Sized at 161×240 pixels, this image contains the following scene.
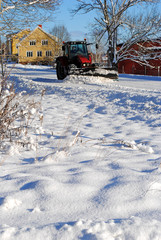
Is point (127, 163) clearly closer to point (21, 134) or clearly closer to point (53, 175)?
point (53, 175)

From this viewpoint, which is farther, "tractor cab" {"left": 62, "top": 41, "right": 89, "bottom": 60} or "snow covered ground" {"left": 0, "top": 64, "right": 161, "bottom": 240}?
"tractor cab" {"left": 62, "top": 41, "right": 89, "bottom": 60}

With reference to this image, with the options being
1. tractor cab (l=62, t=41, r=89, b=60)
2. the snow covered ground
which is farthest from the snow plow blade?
the snow covered ground

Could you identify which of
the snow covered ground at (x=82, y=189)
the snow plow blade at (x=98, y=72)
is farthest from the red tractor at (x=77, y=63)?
the snow covered ground at (x=82, y=189)

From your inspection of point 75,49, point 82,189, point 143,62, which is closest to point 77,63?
point 75,49

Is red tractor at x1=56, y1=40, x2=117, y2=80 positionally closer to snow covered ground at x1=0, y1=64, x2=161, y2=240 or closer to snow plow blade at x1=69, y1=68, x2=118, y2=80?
snow plow blade at x1=69, y1=68, x2=118, y2=80

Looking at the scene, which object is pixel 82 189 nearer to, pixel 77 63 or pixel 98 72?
pixel 98 72

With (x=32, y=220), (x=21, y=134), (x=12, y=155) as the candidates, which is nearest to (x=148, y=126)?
(x=21, y=134)

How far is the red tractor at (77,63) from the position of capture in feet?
47.2

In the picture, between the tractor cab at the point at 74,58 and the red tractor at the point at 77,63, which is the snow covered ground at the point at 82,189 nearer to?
the red tractor at the point at 77,63

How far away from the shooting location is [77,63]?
1529cm

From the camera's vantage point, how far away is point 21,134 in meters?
4.20

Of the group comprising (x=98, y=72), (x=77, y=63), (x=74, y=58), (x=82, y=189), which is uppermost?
(x=74, y=58)

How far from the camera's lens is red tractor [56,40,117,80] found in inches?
567

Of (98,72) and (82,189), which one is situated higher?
(98,72)
